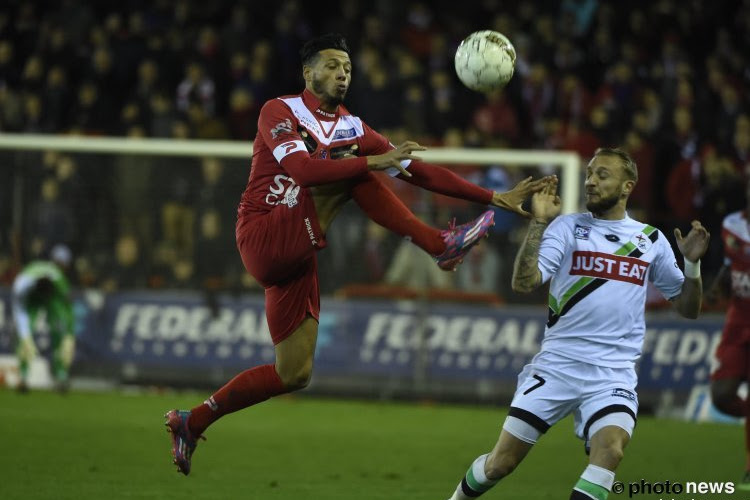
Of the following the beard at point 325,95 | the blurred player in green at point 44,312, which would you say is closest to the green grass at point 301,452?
the blurred player in green at point 44,312

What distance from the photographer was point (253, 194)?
7.15 metres

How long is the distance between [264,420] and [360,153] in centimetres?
560

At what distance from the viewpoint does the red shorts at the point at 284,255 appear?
6.98 m

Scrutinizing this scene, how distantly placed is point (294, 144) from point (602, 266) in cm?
175

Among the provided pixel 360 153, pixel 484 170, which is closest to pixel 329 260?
pixel 484 170

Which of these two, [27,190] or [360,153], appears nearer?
[360,153]

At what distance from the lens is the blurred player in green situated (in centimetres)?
1402

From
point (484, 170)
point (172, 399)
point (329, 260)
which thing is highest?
point (484, 170)

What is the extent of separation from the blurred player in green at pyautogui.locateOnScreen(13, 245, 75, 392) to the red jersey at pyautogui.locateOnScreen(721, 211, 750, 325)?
7709 millimetres

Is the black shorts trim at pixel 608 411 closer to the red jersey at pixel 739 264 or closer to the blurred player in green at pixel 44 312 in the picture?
the red jersey at pixel 739 264

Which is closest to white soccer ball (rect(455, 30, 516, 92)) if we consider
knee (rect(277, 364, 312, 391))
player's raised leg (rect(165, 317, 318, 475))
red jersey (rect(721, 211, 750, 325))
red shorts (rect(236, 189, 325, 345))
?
red shorts (rect(236, 189, 325, 345))

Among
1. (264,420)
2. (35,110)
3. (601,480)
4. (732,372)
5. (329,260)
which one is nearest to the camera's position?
(601,480)

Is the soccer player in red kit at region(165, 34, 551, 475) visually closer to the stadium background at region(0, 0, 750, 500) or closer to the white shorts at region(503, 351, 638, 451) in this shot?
Answer: the white shorts at region(503, 351, 638, 451)

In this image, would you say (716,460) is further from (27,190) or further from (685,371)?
(27,190)
